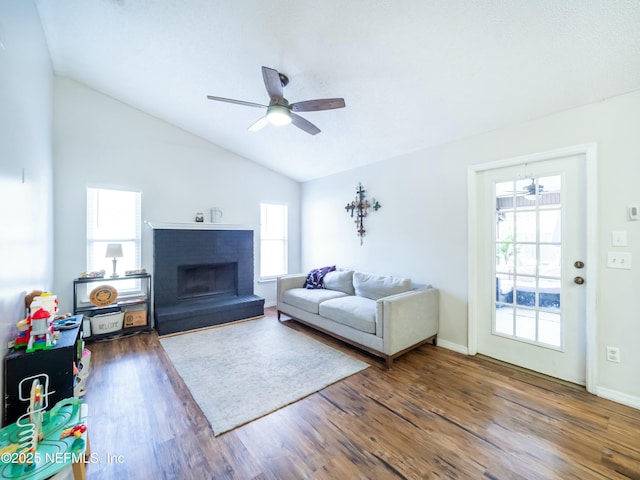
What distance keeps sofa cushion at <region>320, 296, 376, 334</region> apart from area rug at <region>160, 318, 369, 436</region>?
36 centimetres

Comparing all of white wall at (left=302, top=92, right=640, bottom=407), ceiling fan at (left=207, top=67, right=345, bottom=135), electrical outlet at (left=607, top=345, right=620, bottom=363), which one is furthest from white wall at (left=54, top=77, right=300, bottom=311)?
electrical outlet at (left=607, top=345, right=620, bottom=363)

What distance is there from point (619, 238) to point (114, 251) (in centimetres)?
527

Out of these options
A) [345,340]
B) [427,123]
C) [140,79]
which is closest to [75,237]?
[140,79]

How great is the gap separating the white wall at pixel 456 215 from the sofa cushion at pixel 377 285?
0.26 metres

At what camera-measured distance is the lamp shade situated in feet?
11.6

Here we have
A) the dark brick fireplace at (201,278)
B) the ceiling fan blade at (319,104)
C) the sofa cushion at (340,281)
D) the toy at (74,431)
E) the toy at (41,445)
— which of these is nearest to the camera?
the toy at (41,445)

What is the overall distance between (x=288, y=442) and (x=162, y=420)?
968mm

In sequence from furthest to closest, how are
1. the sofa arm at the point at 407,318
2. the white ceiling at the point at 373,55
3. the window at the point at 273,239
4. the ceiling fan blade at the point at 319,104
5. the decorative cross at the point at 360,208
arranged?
the window at the point at 273,239 < the decorative cross at the point at 360,208 < the sofa arm at the point at 407,318 < the ceiling fan blade at the point at 319,104 < the white ceiling at the point at 373,55

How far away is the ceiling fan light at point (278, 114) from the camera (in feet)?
7.49

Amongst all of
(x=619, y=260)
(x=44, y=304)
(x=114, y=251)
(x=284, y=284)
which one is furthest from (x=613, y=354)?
(x=114, y=251)

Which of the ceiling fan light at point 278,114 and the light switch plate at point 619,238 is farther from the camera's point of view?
the ceiling fan light at point 278,114

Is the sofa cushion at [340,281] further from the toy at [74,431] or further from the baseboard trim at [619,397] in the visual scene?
the toy at [74,431]

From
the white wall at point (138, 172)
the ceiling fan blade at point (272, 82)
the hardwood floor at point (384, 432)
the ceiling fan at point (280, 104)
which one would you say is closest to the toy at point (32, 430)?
the hardwood floor at point (384, 432)

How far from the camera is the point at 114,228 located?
12.6ft
